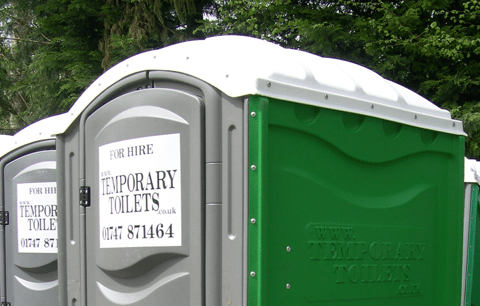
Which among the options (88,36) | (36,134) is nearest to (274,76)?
(36,134)

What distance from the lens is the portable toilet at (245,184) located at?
231 centimetres

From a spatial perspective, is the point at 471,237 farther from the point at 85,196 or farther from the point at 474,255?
the point at 85,196

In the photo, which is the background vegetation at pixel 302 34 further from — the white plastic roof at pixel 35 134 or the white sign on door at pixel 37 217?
the white sign on door at pixel 37 217

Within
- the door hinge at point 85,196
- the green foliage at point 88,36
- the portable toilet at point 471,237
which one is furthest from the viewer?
the green foliage at point 88,36

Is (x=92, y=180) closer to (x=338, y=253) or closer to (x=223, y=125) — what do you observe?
(x=223, y=125)

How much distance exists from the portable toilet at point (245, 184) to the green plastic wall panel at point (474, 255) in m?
0.77

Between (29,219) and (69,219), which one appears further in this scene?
(29,219)

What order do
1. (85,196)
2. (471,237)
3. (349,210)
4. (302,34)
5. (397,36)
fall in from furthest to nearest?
(397,36)
(302,34)
(471,237)
(85,196)
(349,210)

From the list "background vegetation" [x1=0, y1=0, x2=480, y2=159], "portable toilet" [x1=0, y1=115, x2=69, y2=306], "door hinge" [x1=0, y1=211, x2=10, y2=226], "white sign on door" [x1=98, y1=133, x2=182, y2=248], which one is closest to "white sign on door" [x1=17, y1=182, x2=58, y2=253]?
"portable toilet" [x1=0, y1=115, x2=69, y2=306]

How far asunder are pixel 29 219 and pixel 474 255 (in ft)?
10.2

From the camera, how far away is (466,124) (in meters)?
8.66

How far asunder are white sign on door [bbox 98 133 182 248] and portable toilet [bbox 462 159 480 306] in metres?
2.23

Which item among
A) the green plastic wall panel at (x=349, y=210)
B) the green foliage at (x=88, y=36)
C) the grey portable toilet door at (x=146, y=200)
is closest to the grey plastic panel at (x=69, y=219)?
the grey portable toilet door at (x=146, y=200)

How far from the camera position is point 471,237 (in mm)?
4020
